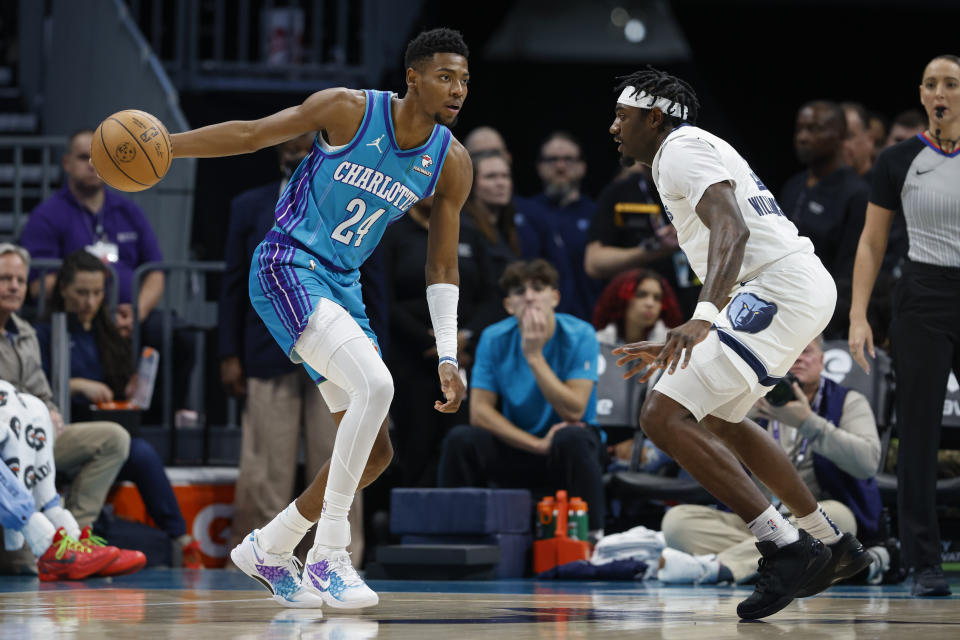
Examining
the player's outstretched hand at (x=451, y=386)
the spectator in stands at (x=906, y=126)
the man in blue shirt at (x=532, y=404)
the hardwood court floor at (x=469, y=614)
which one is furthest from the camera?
the spectator in stands at (x=906, y=126)

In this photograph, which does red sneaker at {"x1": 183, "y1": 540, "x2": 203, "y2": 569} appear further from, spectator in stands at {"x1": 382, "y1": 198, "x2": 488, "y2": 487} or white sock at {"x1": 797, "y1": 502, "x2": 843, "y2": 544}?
white sock at {"x1": 797, "y1": 502, "x2": 843, "y2": 544}

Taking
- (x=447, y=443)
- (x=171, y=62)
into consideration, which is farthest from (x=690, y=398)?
(x=171, y=62)

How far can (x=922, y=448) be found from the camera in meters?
5.82

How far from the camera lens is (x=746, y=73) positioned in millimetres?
12586

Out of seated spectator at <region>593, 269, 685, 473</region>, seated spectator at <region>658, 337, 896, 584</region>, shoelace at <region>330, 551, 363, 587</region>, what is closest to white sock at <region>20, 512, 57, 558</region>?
shoelace at <region>330, 551, 363, 587</region>

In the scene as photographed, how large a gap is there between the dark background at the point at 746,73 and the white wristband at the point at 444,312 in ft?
22.9

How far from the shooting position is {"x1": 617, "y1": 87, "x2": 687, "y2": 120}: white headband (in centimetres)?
488

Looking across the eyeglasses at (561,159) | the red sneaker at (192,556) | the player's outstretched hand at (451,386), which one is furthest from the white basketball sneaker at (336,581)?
the eyeglasses at (561,159)

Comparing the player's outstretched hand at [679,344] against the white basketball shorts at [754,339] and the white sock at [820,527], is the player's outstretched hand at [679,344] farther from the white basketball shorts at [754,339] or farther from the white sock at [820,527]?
the white sock at [820,527]

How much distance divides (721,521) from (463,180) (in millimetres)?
2609

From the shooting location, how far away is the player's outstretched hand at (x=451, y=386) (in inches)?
197

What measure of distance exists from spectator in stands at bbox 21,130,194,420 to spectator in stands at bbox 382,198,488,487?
143cm

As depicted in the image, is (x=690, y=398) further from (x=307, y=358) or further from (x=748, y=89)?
(x=748, y=89)

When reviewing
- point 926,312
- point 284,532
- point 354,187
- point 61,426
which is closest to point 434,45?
point 354,187
